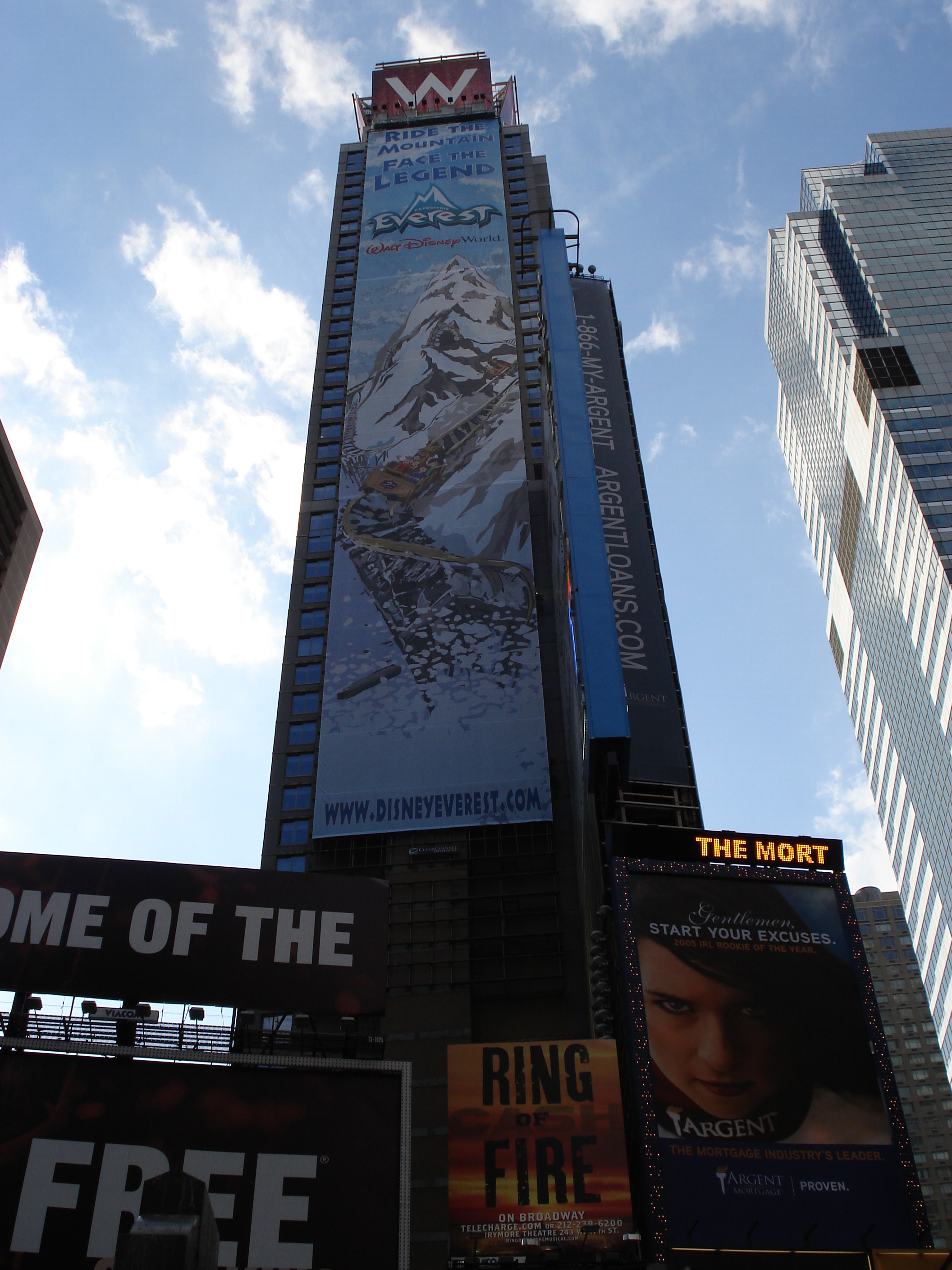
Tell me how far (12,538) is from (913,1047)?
120 metres

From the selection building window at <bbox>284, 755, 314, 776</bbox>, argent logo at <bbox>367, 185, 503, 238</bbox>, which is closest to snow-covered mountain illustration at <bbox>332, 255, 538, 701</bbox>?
argent logo at <bbox>367, 185, 503, 238</bbox>

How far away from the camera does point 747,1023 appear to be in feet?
96.9

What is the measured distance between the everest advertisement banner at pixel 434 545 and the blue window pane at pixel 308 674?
3.81m

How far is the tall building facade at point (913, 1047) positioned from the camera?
111 metres

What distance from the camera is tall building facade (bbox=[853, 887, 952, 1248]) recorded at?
365ft

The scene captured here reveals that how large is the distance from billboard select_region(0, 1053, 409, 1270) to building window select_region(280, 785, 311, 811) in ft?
124

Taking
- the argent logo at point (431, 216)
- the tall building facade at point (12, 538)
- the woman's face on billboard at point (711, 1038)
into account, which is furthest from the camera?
the argent logo at point (431, 216)

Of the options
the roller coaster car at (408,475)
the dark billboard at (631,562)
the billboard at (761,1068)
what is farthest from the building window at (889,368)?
the billboard at (761,1068)

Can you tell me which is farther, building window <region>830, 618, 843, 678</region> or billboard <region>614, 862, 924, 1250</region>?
building window <region>830, 618, 843, 678</region>

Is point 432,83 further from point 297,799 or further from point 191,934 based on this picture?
point 191,934

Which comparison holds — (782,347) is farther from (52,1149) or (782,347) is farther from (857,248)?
(52,1149)

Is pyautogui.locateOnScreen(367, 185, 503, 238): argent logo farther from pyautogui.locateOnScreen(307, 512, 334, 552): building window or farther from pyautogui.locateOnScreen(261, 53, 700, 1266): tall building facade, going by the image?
pyautogui.locateOnScreen(307, 512, 334, 552): building window

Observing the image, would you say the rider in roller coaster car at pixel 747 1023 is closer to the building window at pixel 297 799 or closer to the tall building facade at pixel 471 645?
the tall building facade at pixel 471 645

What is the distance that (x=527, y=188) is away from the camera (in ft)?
306
